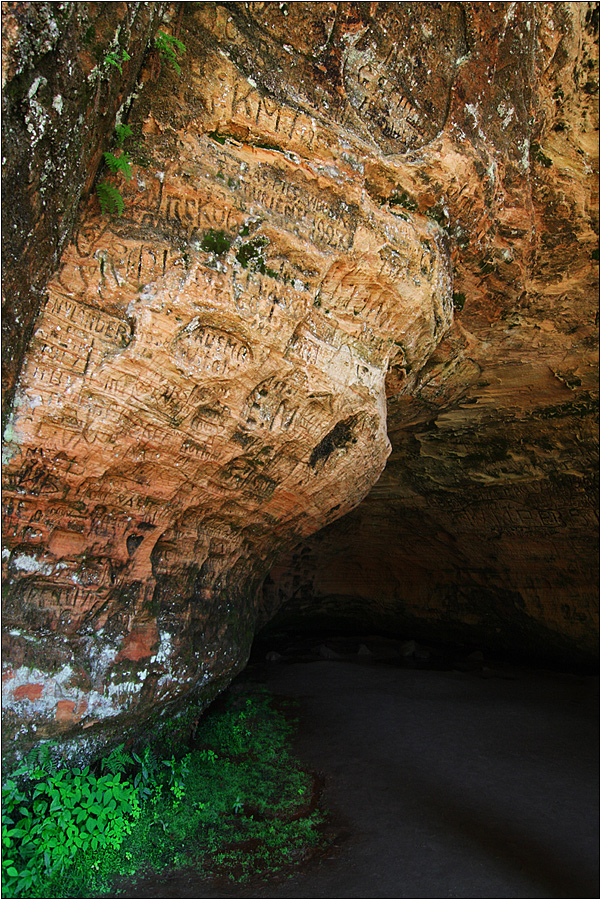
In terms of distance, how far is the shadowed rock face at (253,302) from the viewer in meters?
3.53

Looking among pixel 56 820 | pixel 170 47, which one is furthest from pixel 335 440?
pixel 56 820

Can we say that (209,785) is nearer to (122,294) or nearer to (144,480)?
(144,480)

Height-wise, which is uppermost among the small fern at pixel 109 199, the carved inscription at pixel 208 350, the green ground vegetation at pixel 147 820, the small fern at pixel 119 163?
the small fern at pixel 119 163

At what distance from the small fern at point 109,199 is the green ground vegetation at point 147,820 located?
11.3 ft

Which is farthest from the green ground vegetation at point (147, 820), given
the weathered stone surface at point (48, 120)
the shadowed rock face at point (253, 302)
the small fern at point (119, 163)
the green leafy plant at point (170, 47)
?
the green leafy plant at point (170, 47)

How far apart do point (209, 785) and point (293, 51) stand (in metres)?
5.47

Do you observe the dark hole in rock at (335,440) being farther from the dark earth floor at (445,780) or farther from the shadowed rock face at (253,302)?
the dark earth floor at (445,780)

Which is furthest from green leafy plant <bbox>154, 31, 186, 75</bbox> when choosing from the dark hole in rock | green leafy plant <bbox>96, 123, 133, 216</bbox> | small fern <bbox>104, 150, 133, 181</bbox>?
the dark hole in rock

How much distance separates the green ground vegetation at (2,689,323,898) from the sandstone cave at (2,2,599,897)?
137 millimetres

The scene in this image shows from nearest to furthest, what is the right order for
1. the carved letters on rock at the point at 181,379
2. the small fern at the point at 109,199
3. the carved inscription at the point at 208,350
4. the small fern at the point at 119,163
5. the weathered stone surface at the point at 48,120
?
the weathered stone surface at the point at 48,120 → the small fern at the point at 119,163 → the small fern at the point at 109,199 → the carved letters on rock at the point at 181,379 → the carved inscription at the point at 208,350

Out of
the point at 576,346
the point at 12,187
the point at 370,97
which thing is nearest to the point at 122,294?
the point at 12,187

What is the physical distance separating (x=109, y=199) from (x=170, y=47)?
960 mm

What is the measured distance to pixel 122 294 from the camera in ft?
11.5

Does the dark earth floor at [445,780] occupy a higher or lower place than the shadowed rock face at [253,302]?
lower
